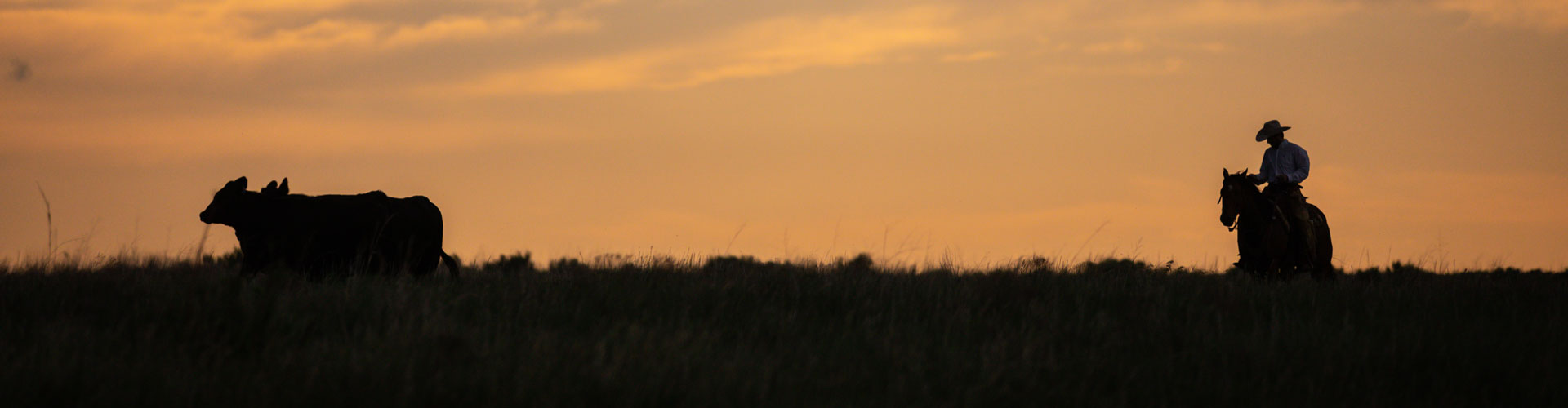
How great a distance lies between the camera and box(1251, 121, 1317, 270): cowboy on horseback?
15156 mm

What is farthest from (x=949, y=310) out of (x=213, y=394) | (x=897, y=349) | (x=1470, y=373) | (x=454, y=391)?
(x=213, y=394)

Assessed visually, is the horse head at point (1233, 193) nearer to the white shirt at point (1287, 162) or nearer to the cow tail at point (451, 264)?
the white shirt at point (1287, 162)

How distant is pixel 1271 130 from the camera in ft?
50.1

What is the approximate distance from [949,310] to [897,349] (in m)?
1.93

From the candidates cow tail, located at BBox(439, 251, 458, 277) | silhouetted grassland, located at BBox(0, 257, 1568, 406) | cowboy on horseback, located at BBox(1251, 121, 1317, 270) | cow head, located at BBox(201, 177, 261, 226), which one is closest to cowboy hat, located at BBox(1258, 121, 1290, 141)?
cowboy on horseback, located at BBox(1251, 121, 1317, 270)

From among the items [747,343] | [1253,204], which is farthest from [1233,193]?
[747,343]

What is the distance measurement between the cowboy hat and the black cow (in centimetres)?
912

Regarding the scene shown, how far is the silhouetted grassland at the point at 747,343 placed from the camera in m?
6.98

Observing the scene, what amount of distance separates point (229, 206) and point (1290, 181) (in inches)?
443

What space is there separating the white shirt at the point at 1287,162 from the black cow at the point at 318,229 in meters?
9.16

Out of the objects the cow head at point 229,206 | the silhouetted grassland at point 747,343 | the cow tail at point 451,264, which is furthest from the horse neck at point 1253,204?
the cow head at point 229,206

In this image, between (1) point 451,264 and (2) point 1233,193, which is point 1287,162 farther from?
(1) point 451,264

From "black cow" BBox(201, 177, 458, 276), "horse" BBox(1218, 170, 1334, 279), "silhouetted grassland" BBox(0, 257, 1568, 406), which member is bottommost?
"silhouetted grassland" BBox(0, 257, 1568, 406)

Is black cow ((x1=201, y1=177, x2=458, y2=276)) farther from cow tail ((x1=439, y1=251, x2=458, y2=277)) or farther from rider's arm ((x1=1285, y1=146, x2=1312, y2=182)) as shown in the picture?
rider's arm ((x1=1285, y1=146, x2=1312, y2=182))
